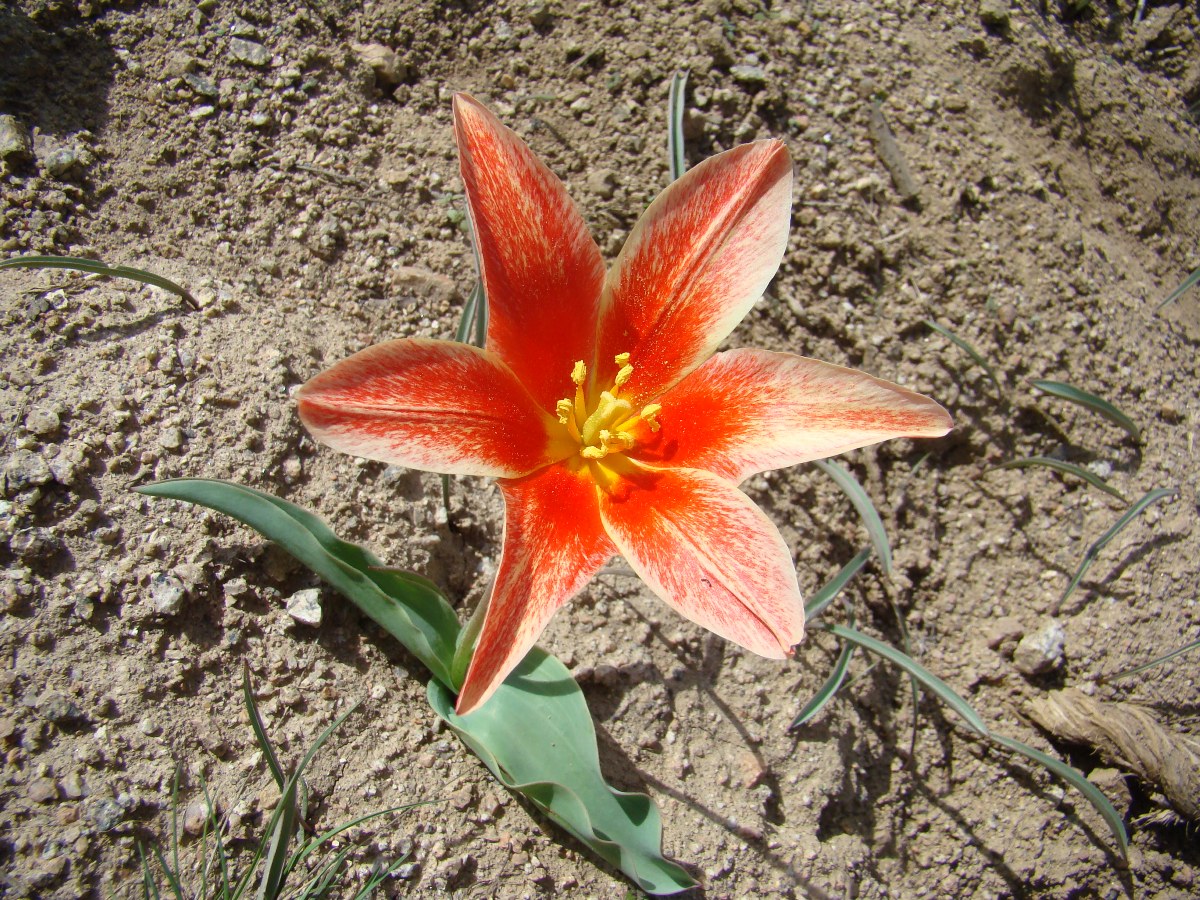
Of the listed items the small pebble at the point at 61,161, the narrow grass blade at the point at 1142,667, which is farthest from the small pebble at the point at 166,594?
the narrow grass blade at the point at 1142,667

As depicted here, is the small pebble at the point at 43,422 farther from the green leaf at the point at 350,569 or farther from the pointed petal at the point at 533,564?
the pointed petal at the point at 533,564

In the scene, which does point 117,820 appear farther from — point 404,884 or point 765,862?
point 765,862

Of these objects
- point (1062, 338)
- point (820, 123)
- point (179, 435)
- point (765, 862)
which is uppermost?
point (820, 123)

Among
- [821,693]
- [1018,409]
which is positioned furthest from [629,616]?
[1018,409]

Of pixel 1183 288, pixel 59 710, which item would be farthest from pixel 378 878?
pixel 1183 288

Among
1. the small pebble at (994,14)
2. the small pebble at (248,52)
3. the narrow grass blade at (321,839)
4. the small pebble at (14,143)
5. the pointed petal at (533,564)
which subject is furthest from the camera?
the small pebble at (994,14)

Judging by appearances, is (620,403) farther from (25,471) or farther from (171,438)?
(25,471)
